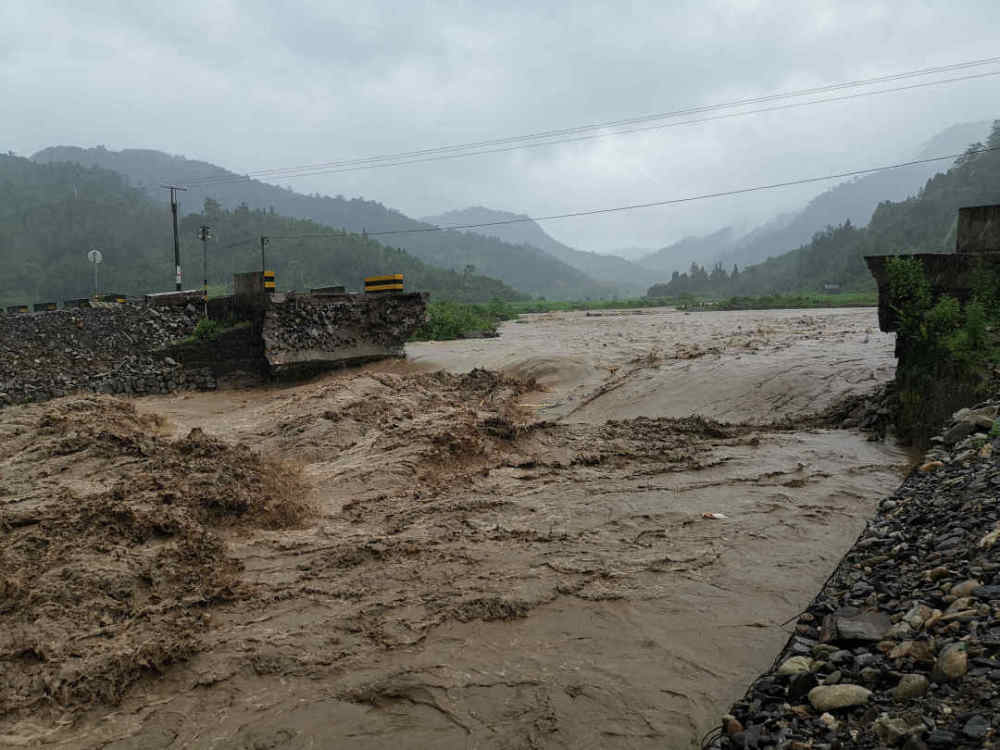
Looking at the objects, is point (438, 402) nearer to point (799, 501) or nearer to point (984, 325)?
point (799, 501)

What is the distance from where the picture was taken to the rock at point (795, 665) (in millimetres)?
3359

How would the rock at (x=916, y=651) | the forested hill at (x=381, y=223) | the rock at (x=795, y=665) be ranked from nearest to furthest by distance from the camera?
the rock at (x=916, y=651), the rock at (x=795, y=665), the forested hill at (x=381, y=223)

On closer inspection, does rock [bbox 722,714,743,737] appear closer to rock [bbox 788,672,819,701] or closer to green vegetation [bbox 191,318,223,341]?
rock [bbox 788,672,819,701]

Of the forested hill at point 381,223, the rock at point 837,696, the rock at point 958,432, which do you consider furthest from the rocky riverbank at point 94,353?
the forested hill at point 381,223

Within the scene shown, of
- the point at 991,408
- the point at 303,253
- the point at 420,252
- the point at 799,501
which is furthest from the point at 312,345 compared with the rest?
the point at 420,252

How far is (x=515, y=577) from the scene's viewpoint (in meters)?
4.83

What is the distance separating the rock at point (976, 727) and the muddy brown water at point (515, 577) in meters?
1.13

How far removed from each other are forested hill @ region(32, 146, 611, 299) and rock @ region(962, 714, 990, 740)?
113 meters

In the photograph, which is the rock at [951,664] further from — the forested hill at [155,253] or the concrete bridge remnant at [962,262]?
the forested hill at [155,253]

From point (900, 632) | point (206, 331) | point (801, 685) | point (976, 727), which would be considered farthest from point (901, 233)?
point (976, 727)

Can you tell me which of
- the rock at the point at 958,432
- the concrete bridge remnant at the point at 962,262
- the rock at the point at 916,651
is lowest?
the rock at the point at 916,651

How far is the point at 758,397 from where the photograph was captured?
10.3 m

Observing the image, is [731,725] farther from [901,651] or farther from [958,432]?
[958,432]

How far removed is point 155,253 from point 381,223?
78358 mm
